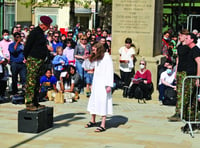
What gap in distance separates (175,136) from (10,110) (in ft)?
15.3

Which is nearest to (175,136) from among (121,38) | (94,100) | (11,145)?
(94,100)

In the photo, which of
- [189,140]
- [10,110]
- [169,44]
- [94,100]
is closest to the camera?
[189,140]

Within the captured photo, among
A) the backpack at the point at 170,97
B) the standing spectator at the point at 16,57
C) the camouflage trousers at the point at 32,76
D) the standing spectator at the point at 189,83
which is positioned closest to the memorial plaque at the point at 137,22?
the backpack at the point at 170,97

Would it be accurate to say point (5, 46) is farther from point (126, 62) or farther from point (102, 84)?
point (102, 84)

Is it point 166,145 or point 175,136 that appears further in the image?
point 175,136

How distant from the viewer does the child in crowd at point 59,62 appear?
1506 centimetres

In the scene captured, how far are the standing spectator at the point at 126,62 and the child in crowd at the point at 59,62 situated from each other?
179 centimetres

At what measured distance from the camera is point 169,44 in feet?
56.0

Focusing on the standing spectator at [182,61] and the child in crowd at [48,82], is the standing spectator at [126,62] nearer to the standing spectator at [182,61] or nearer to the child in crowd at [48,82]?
the child in crowd at [48,82]

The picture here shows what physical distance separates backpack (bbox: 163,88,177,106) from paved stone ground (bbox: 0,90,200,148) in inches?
21.6

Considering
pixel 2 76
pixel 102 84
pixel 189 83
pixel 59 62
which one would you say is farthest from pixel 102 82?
pixel 59 62

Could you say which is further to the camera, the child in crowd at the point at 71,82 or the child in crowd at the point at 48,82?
the child in crowd at the point at 71,82

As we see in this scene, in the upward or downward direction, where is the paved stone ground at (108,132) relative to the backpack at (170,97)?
downward

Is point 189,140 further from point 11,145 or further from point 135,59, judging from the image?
point 135,59
